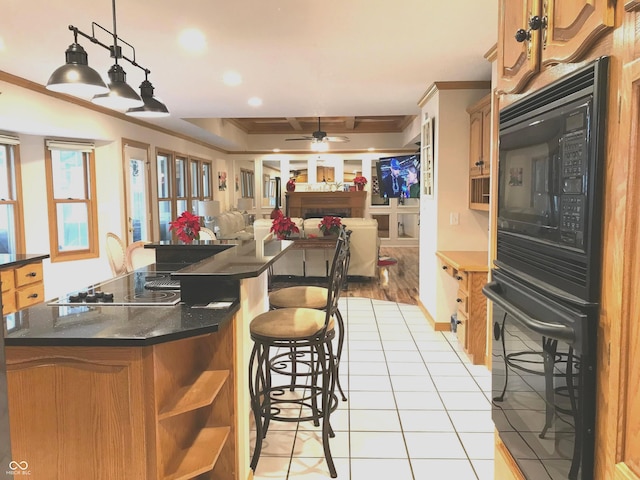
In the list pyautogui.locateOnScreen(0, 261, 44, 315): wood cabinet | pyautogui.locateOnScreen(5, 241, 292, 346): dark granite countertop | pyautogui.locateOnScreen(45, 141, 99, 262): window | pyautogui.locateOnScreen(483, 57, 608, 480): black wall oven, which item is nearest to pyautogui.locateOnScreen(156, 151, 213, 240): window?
pyautogui.locateOnScreen(45, 141, 99, 262): window

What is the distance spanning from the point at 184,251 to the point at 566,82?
2677 mm

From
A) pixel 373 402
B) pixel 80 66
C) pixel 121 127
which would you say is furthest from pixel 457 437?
pixel 121 127

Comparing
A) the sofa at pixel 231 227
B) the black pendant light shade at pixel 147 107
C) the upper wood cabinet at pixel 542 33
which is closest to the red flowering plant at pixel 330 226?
the sofa at pixel 231 227

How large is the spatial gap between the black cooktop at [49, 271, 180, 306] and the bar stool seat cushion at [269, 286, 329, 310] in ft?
2.11

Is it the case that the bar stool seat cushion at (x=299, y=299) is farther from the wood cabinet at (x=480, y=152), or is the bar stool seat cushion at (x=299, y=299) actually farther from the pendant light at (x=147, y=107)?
the wood cabinet at (x=480, y=152)

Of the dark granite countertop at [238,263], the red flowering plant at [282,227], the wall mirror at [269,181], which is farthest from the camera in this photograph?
the wall mirror at [269,181]

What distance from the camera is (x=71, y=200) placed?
542cm

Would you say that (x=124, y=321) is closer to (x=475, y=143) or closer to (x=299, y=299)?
(x=299, y=299)

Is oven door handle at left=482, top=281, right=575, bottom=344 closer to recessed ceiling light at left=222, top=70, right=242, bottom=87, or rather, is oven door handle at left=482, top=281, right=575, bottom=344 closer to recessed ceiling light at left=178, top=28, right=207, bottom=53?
recessed ceiling light at left=178, top=28, right=207, bottom=53

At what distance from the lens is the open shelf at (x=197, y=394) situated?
165cm

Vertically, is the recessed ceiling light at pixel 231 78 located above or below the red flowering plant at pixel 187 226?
above

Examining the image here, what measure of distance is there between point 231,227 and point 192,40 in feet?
20.0

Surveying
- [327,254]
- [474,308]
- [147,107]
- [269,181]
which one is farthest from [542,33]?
[269,181]

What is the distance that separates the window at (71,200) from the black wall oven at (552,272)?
5056mm
